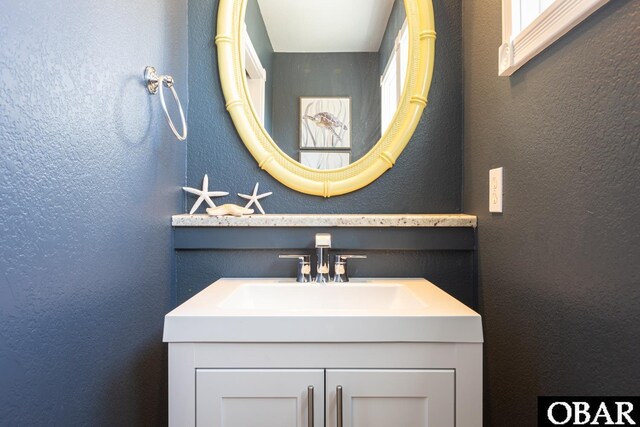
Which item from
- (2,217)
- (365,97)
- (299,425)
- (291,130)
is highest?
(365,97)

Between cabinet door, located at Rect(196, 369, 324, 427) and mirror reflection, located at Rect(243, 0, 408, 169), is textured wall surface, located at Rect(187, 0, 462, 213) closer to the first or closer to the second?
mirror reflection, located at Rect(243, 0, 408, 169)

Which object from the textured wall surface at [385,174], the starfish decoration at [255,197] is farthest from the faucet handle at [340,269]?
the starfish decoration at [255,197]

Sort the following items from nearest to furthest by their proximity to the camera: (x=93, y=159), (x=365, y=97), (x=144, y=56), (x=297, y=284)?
(x=93, y=159) → (x=144, y=56) → (x=297, y=284) → (x=365, y=97)

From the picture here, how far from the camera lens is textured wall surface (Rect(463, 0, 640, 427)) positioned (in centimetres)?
56

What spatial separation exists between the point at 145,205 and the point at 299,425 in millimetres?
648

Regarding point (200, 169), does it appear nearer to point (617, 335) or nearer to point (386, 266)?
point (386, 266)

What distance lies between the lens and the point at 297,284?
45.4 inches

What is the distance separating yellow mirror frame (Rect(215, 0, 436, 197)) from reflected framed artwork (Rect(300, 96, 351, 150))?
0.10 m

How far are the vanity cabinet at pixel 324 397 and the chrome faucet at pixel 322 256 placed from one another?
1.31 feet

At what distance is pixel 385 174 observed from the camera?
51.5 inches

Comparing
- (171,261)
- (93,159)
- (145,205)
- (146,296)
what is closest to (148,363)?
(146,296)

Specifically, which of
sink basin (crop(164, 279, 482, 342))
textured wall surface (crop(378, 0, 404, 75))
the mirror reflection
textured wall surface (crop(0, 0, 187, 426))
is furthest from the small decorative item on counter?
textured wall surface (crop(378, 0, 404, 75))

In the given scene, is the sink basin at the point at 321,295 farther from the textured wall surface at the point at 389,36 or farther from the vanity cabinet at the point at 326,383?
the textured wall surface at the point at 389,36

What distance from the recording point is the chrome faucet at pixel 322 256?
1.14 metres
